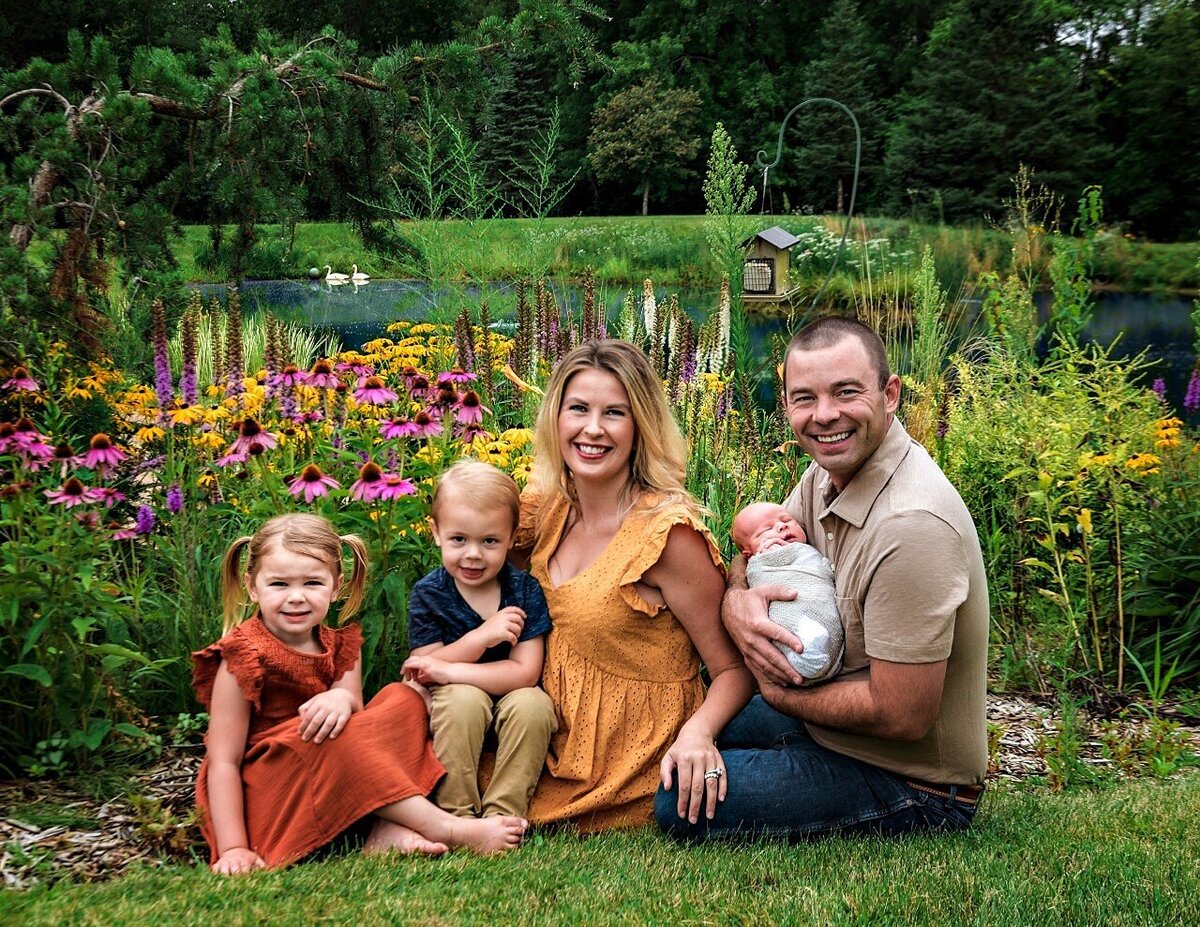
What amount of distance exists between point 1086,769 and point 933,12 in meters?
33.9

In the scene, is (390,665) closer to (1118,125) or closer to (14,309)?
(14,309)

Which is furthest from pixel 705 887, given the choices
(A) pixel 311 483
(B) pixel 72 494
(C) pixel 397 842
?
(B) pixel 72 494

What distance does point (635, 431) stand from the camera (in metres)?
2.92

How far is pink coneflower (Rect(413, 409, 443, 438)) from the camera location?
335 centimetres

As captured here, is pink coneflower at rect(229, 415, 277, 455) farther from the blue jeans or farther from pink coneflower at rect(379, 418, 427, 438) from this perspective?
the blue jeans

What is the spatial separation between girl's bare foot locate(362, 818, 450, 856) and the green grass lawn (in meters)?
0.07

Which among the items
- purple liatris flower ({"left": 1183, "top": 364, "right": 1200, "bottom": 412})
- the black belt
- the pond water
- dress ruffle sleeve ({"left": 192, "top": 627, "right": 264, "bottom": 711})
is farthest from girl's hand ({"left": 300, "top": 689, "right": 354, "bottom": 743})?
the pond water

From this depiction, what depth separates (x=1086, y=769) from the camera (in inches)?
142

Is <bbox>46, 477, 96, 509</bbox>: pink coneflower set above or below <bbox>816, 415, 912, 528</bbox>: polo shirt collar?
below

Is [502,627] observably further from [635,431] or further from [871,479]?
[871,479]

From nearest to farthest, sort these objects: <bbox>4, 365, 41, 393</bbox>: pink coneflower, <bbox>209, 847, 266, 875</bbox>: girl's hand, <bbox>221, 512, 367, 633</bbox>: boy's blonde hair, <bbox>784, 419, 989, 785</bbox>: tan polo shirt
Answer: <bbox>784, 419, 989, 785</bbox>: tan polo shirt
<bbox>209, 847, 266, 875</bbox>: girl's hand
<bbox>221, 512, 367, 633</bbox>: boy's blonde hair
<bbox>4, 365, 41, 393</bbox>: pink coneflower

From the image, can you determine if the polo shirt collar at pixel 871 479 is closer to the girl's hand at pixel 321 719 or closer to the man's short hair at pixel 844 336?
the man's short hair at pixel 844 336

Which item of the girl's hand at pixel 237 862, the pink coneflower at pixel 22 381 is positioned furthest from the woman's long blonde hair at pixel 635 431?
the pink coneflower at pixel 22 381

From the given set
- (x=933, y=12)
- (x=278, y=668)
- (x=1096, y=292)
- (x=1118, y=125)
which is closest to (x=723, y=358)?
(x=278, y=668)
